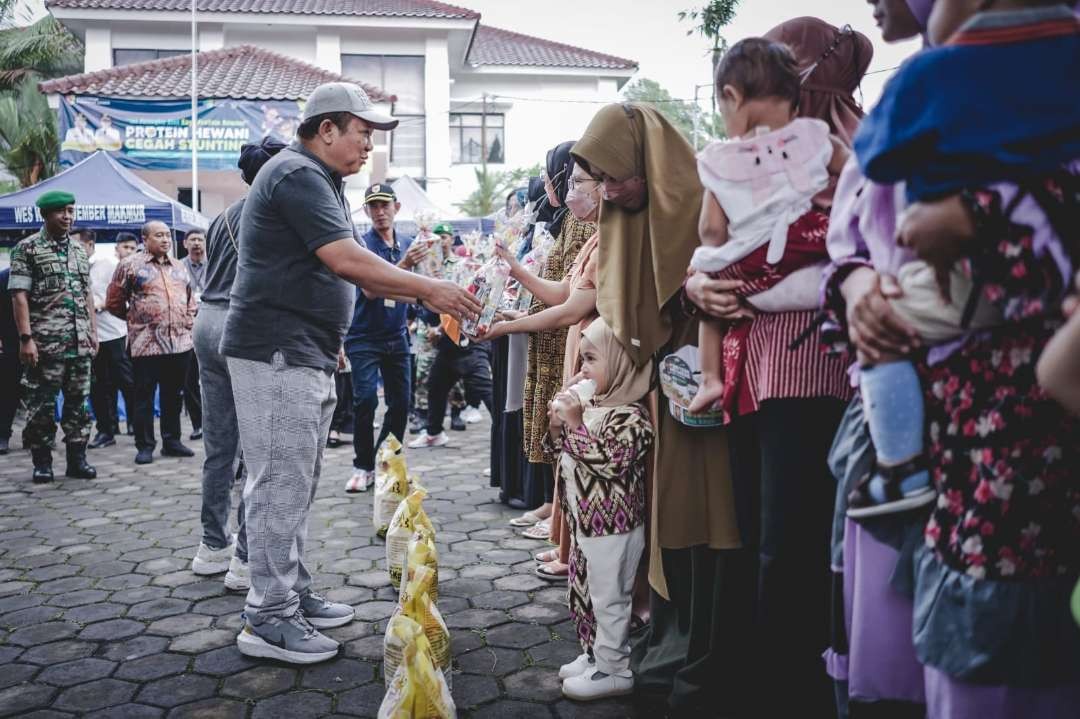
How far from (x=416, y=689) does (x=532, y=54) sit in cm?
2838

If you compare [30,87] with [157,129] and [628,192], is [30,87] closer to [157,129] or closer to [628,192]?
[157,129]

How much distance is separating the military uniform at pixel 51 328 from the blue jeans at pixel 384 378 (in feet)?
8.95

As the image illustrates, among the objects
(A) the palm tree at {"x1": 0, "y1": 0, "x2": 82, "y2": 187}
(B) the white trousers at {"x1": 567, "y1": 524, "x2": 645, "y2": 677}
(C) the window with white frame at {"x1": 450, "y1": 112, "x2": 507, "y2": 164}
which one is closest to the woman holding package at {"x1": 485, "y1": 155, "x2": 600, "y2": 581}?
(B) the white trousers at {"x1": 567, "y1": 524, "x2": 645, "y2": 677}

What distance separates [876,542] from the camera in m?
1.72

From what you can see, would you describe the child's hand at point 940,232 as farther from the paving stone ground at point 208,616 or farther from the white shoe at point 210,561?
the white shoe at point 210,561

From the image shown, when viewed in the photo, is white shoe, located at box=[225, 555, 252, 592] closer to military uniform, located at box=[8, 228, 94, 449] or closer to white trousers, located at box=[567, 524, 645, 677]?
white trousers, located at box=[567, 524, 645, 677]

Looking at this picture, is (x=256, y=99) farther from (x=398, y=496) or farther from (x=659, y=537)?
(x=659, y=537)

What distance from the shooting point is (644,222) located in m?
2.93

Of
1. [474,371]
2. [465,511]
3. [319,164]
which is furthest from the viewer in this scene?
[474,371]

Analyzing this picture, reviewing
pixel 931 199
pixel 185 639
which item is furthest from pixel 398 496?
pixel 931 199

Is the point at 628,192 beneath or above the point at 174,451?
above

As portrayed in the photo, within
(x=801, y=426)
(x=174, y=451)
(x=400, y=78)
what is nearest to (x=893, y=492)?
(x=801, y=426)

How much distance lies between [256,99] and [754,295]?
16.2 metres

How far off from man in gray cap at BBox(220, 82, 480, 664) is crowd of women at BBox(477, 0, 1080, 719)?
2.84 ft
